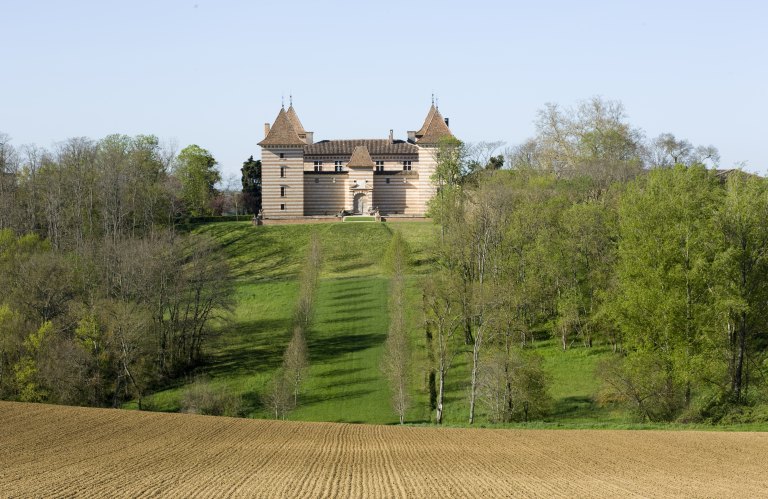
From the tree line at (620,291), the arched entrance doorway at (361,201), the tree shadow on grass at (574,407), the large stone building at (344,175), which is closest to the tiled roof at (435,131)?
the large stone building at (344,175)

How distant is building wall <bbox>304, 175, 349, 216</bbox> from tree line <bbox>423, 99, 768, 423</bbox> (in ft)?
123

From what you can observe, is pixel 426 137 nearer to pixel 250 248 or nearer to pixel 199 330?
pixel 250 248

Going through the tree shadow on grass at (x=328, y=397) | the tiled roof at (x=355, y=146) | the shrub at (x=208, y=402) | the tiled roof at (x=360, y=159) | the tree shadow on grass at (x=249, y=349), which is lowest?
the tree shadow on grass at (x=328, y=397)

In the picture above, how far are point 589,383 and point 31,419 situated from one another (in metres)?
26.9

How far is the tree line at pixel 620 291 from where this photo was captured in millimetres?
42812

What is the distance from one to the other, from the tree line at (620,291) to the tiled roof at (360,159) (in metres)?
36.7

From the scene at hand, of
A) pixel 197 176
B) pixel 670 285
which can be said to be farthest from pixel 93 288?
pixel 197 176

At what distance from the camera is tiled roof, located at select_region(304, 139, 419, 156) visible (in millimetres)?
109075

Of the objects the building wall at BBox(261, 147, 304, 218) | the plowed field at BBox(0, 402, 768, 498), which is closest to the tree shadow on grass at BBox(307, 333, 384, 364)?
the plowed field at BBox(0, 402, 768, 498)

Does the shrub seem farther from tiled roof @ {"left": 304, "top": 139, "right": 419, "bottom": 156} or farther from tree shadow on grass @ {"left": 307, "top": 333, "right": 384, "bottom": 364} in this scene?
tiled roof @ {"left": 304, "top": 139, "right": 419, "bottom": 156}

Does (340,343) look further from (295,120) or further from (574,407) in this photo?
(295,120)

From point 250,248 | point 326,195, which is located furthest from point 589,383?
point 326,195

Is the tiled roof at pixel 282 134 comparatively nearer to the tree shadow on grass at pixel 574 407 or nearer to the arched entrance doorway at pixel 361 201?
the arched entrance doorway at pixel 361 201

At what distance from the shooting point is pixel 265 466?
27.4 metres
